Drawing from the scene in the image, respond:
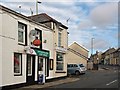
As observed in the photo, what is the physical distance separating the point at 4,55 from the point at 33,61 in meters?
4.84

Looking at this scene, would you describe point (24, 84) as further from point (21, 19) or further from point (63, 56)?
point (63, 56)

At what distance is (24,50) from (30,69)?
2248 mm

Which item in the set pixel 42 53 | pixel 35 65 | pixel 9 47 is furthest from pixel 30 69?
pixel 9 47

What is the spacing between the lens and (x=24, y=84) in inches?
836

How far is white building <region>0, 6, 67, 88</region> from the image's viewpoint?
61.3ft

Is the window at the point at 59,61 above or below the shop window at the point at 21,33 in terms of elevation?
below

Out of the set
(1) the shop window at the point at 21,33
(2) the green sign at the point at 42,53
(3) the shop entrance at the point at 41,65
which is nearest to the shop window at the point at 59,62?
(2) the green sign at the point at 42,53

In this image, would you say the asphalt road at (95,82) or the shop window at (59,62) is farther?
the shop window at (59,62)

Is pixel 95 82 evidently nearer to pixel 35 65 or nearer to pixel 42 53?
pixel 42 53

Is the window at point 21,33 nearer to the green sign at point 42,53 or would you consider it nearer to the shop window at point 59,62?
the green sign at point 42,53

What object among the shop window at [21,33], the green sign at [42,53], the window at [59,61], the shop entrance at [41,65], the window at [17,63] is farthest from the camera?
the window at [59,61]

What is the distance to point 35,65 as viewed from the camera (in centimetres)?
2336

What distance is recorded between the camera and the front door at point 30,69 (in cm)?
2229

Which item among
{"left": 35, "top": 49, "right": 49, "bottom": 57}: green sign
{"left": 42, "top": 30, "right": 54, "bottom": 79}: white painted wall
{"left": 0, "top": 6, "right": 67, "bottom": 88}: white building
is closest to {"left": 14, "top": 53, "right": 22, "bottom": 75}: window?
{"left": 0, "top": 6, "right": 67, "bottom": 88}: white building
